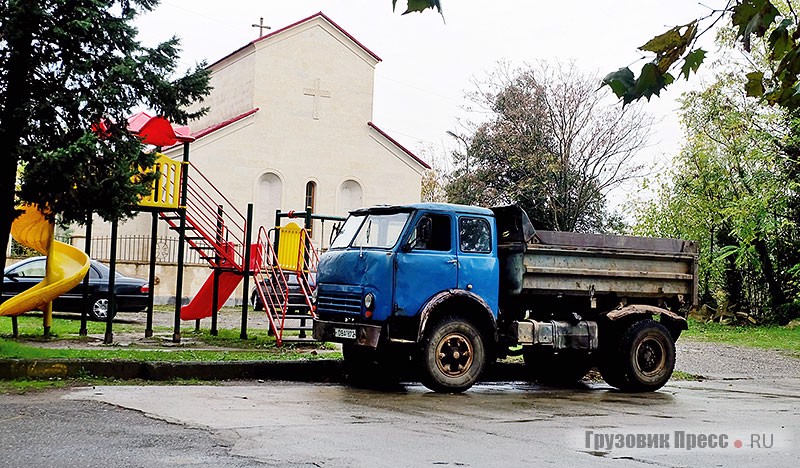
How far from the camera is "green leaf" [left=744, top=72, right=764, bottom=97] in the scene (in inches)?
161

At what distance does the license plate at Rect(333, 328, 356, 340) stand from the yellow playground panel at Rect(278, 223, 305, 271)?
6103mm

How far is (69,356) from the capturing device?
42.1ft

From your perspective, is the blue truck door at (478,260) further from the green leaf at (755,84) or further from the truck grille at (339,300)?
the green leaf at (755,84)

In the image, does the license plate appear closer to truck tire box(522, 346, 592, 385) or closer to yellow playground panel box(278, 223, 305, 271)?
truck tire box(522, 346, 592, 385)

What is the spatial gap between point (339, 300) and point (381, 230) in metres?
1.11

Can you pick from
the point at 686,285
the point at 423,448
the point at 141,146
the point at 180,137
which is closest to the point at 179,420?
the point at 423,448

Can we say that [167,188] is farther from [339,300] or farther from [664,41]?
[664,41]

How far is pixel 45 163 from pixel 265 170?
27025mm

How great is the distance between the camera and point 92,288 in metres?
24.4

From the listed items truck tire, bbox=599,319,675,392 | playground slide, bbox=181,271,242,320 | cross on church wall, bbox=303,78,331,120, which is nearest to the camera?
truck tire, bbox=599,319,675,392

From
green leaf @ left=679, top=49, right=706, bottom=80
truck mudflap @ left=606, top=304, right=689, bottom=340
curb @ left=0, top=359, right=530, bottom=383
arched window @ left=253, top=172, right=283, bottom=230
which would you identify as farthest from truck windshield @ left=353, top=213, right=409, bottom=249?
arched window @ left=253, top=172, right=283, bottom=230

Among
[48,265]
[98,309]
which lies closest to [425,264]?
[48,265]

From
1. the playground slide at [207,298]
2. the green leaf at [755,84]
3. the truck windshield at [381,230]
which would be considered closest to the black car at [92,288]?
the playground slide at [207,298]

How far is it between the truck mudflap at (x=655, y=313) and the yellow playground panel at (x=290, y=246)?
7.14m
